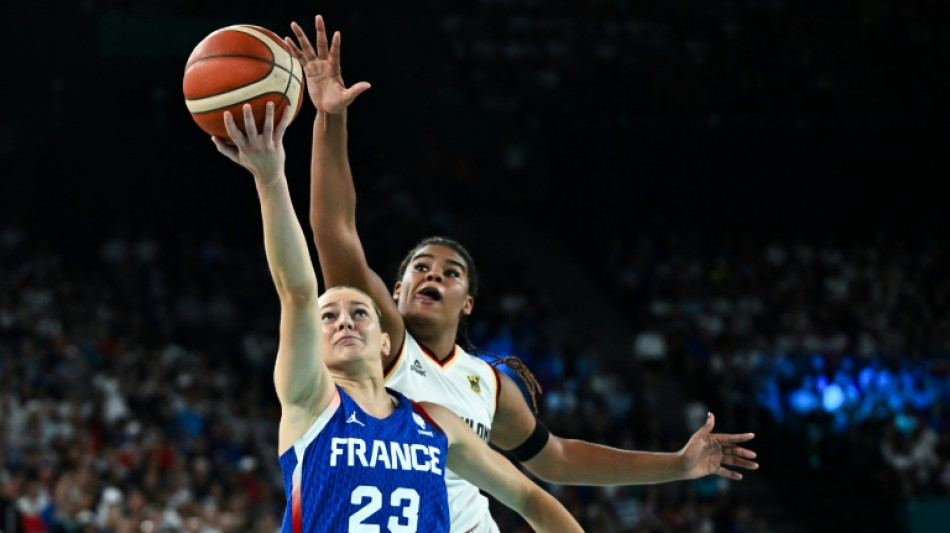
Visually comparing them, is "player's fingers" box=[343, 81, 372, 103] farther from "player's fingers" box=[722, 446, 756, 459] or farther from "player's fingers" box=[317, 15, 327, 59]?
"player's fingers" box=[722, 446, 756, 459]

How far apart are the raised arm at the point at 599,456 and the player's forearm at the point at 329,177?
4.32 feet

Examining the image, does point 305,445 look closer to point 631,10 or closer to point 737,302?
point 737,302

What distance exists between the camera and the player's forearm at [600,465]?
580cm

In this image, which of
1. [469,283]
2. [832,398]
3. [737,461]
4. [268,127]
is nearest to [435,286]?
[469,283]

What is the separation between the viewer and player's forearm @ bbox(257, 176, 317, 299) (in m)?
3.66

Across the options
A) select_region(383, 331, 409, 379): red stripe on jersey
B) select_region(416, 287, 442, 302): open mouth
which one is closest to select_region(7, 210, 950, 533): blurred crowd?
select_region(416, 287, 442, 302): open mouth

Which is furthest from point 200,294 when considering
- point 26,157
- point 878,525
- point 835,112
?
point 835,112

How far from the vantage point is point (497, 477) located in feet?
15.3

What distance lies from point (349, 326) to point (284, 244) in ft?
2.71

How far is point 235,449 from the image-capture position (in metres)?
14.1

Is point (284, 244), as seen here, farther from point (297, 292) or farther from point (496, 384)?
point (496, 384)

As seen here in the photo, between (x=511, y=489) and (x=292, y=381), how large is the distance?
116 centimetres

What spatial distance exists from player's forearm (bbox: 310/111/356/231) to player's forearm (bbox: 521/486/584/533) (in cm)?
145

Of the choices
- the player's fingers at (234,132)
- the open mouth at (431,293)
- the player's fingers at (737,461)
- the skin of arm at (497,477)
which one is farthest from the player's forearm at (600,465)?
the player's fingers at (234,132)
